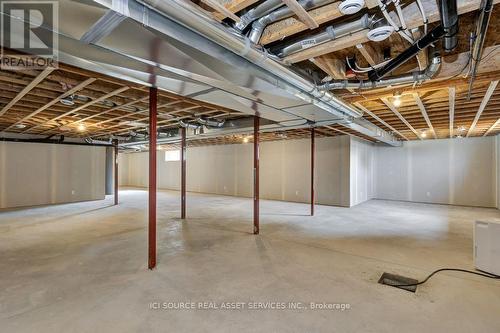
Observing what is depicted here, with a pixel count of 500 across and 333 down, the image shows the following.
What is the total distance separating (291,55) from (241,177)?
8.38 m

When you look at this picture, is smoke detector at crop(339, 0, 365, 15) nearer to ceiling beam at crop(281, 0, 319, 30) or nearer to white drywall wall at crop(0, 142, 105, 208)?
ceiling beam at crop(281, 0, 319, 30)

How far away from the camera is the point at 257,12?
1.75 metres

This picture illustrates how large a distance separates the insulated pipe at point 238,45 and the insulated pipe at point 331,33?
0.21 metres

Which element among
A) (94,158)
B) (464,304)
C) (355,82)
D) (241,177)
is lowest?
(464,304)

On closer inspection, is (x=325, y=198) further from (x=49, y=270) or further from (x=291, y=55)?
(x=49, y=270)

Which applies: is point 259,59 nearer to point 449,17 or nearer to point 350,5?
point 350,5

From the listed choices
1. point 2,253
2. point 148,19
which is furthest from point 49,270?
point 148,19

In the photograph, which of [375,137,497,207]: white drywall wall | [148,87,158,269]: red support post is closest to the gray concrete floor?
[148,87,158,269]: red support post

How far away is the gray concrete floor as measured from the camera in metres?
2.02

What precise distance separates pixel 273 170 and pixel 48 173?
7699mm

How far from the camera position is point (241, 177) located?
10.5m

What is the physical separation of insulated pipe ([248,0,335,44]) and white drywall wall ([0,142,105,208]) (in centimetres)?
927

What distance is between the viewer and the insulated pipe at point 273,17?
1.63 meters

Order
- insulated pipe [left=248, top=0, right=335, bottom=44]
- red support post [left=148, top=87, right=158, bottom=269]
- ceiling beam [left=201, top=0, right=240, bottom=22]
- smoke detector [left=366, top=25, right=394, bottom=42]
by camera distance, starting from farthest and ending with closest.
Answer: red support post [left=148, top=87, right=158, bottom=269] → smoke detector [left=366, top=25, right=394, bottom=42] → insulated pipe [left=248, top=0, right=335, bottom=44] → ceiling beam [left=201, top=0, right=240, bottom=22]
